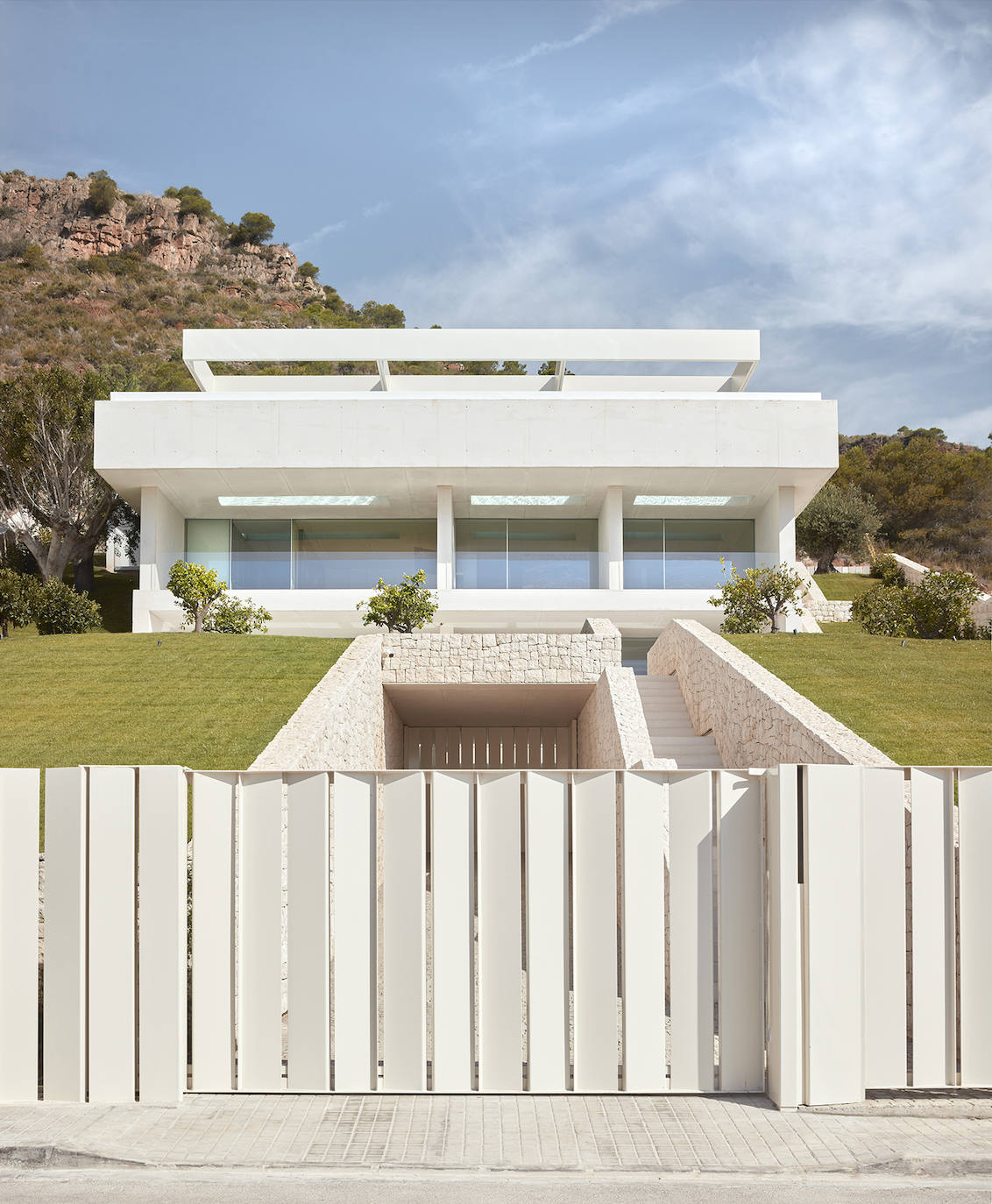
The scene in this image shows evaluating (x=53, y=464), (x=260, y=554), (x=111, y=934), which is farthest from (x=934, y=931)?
(x=53, y=464)

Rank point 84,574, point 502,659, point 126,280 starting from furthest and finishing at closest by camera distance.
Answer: point 126,280
point 84,574
point 502,659

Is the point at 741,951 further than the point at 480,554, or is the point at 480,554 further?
the point at 480,554

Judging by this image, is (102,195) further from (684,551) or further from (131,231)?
(684,551)

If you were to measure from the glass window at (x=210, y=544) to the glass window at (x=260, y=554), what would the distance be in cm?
18

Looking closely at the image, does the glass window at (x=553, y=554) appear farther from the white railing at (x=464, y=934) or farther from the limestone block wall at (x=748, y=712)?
the white railing at (x=464, y=934)

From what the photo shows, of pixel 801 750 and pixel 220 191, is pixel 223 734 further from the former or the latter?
pixel 220 191

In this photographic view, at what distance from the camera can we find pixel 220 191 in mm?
82312

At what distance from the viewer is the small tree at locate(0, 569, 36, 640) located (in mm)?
23578

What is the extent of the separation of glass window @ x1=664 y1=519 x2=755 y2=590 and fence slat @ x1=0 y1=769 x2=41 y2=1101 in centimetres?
2162

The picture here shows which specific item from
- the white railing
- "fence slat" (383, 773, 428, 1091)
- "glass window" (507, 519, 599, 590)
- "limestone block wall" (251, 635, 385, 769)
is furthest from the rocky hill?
"fence slat" (383, 773, 428, 1091)

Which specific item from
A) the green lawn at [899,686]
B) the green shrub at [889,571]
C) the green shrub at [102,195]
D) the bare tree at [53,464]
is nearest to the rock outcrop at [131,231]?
the green shrub at [102,195]

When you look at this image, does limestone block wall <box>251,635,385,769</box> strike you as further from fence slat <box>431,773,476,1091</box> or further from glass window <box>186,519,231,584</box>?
glass window <box>186,519,231,584</box>

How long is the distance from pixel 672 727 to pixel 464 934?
1057 centimetres

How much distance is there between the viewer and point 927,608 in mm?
18453
